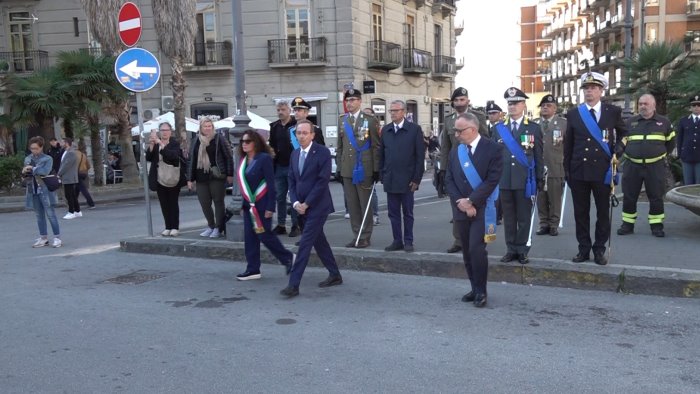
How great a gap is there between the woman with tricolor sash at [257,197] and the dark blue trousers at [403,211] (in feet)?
4.63

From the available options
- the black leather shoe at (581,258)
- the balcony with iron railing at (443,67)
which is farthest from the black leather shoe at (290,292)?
the balcony with iron railing at (443,67)

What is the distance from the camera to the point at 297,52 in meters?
28.9

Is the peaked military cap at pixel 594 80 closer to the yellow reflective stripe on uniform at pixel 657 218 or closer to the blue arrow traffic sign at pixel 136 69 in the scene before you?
the yellow reflective stripe on uniform at pixel 657 218

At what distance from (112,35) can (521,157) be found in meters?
18.4

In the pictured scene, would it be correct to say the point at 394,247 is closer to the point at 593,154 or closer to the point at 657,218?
the point at 593,154

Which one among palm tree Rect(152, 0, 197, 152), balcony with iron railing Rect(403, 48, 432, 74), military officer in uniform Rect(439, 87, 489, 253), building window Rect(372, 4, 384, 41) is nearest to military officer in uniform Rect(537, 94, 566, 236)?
military officer in uniform Rect(439, 87, 489, 253)

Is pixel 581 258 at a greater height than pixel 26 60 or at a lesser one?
lesser

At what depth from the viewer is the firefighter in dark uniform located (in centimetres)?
840

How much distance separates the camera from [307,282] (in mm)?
7277

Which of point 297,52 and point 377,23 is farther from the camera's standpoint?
point 377,23

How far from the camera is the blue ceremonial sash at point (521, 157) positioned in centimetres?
698

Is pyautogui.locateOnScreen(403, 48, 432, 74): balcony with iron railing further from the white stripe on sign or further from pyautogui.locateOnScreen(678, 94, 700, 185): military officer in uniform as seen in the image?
the white stripe on sign

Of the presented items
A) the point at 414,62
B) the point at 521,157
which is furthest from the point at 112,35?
the point at 521,157

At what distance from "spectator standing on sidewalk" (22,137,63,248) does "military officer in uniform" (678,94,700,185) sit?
9940 mm
